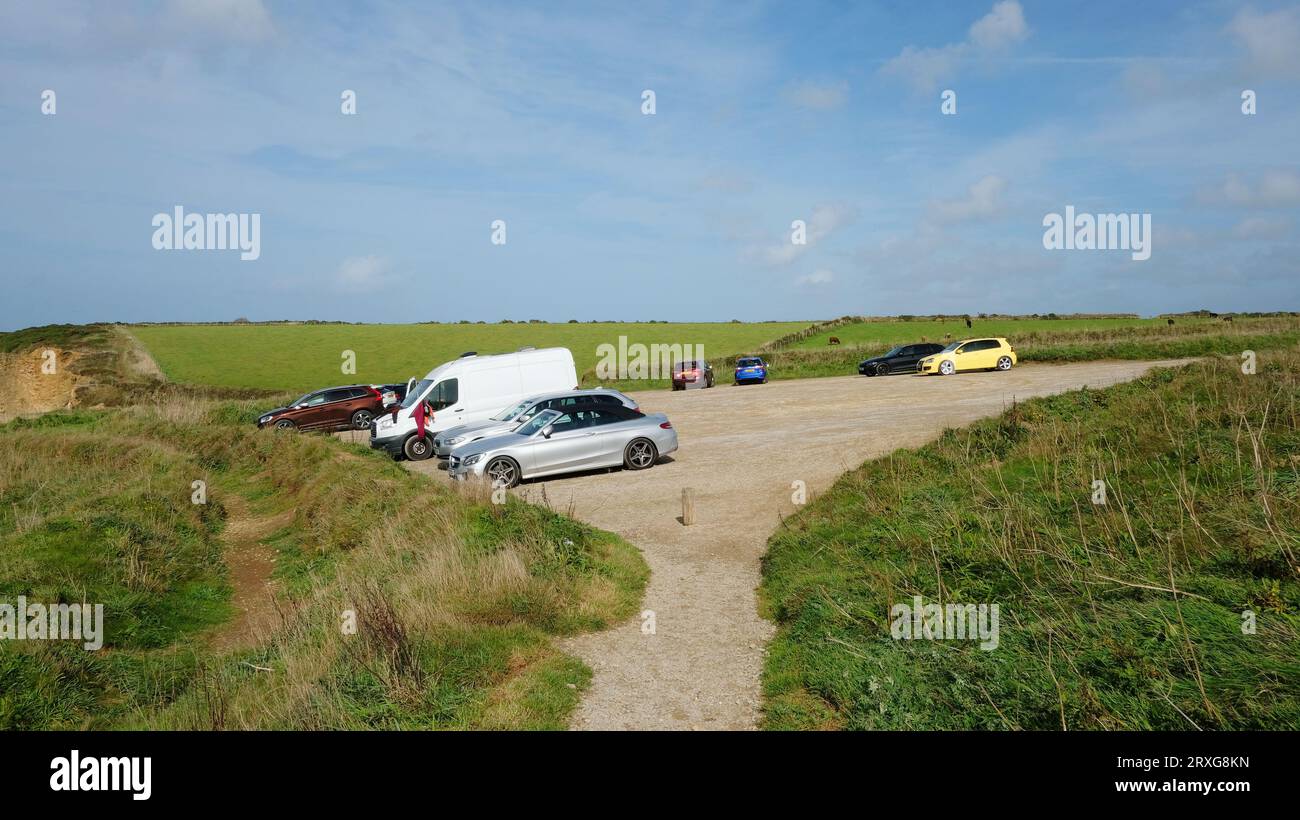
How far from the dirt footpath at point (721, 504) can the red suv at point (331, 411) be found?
371 inches

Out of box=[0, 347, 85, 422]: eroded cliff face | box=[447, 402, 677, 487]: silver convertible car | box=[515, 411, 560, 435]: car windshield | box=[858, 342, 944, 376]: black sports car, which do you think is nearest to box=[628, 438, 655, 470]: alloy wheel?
box=[447, 402, 677, 487]: silver convertible car

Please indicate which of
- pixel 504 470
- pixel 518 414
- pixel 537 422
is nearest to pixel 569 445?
pixel 537 422

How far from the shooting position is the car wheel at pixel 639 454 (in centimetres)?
1780

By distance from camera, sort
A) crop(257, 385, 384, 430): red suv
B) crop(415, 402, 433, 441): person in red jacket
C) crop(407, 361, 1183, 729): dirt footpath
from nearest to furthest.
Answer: crop(407, 361, 1183, 729): dirt footpath < crop(415, 402, 433, 441): person in red jacket < crop(257, 385, 384, 430): red suv

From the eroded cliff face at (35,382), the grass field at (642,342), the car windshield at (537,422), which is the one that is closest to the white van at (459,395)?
the car windshield at (537,422)

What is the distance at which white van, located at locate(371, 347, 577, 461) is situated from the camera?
21953 millimetres

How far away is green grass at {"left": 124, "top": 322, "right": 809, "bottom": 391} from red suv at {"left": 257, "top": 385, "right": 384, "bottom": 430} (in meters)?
18.7

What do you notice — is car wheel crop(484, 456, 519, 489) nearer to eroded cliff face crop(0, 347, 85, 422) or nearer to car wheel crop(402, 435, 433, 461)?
car wheel crop(402, 435, 433, 461)

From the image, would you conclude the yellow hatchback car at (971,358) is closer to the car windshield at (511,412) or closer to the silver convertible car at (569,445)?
the silver convertible car at (569,445)

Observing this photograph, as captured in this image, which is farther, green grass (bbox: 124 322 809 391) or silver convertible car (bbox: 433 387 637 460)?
green grass (bbox: 124 322 809 391)
